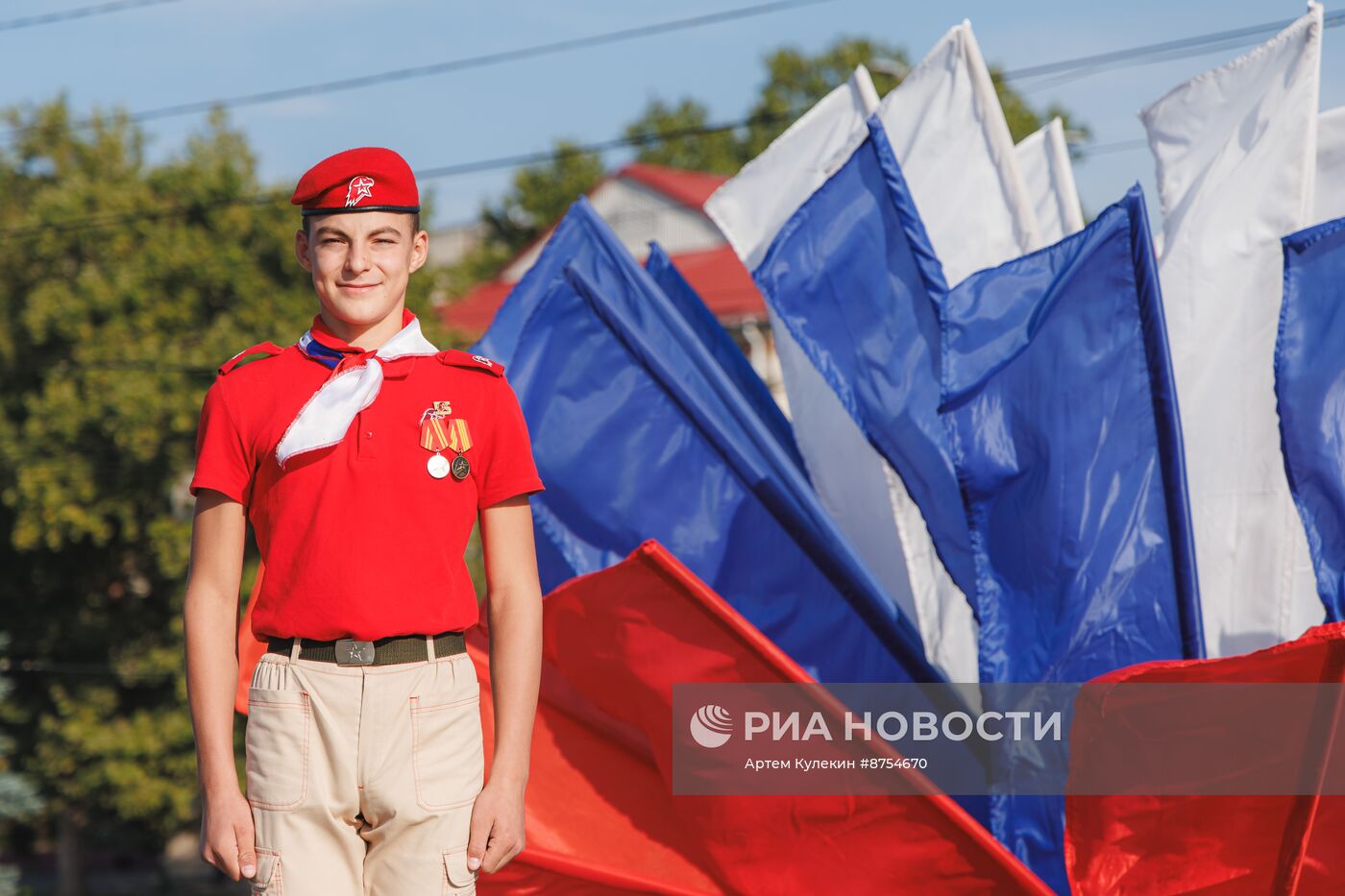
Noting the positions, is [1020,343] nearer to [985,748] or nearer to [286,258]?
[985,748]

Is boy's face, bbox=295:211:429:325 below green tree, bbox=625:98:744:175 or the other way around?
below

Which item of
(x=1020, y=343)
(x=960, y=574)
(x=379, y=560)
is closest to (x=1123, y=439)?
(x=1020, y=343)

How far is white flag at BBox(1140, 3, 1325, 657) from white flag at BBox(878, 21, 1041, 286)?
1.78 feet

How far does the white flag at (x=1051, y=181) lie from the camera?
597cm

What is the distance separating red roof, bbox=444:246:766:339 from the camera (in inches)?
1126

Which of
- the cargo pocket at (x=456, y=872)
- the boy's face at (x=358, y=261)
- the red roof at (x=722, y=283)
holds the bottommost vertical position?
the cargo pocket at (x=456, y=872)

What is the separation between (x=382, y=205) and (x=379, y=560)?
2.05ft

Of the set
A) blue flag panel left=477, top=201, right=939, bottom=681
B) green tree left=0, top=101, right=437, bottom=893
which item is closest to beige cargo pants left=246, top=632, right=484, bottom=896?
blue flag panel left=477, top=201, right=939, bottom=681

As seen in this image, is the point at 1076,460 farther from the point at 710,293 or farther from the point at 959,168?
the point at 710,293

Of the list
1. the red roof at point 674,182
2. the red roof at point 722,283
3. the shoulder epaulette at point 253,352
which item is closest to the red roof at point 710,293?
the red roof at point 722,283

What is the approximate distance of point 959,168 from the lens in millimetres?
4875

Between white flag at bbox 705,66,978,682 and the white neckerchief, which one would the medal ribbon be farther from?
white flag at bbox 705,66,978,682

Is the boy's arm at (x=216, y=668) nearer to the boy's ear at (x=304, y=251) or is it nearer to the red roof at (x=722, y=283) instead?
the boy's ear at (x=304, y=251)

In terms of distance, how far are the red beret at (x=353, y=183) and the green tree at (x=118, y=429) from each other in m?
17.1
